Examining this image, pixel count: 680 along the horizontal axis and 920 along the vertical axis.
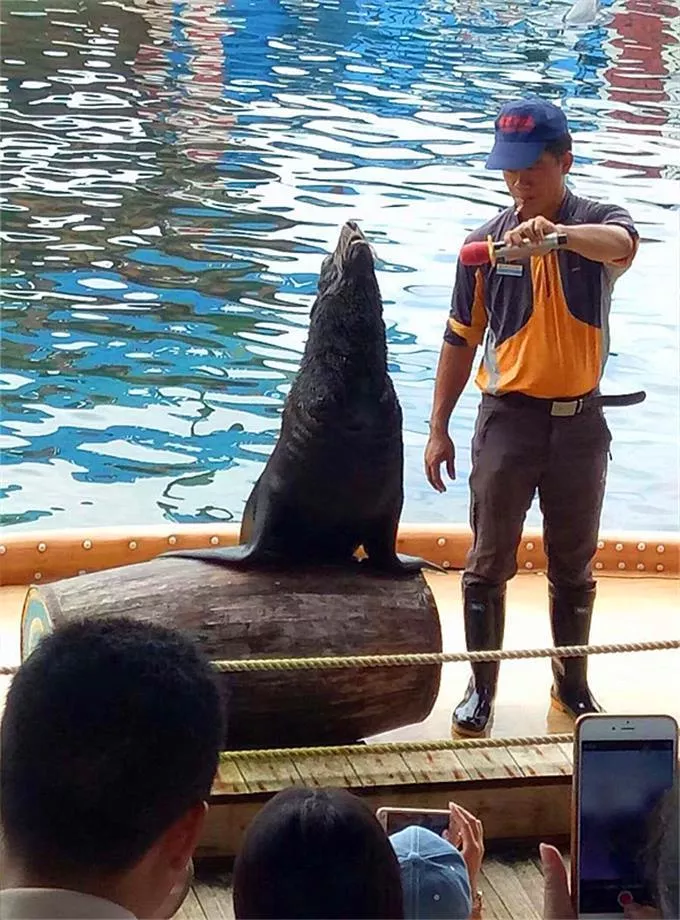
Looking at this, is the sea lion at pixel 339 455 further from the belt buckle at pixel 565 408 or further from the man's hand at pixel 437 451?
the belt buckle at pixel 565 408

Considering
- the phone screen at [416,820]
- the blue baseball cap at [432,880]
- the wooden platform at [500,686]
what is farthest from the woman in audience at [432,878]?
the wooden platform at [500,686]

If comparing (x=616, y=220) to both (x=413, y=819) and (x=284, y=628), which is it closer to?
(x=284, y=628)

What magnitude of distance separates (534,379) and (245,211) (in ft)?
27.0

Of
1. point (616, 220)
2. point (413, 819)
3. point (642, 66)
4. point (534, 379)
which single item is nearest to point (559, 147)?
point (616, 220)

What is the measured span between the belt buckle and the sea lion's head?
0.49 m

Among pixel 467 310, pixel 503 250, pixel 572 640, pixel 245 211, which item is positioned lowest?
pixel 245 211

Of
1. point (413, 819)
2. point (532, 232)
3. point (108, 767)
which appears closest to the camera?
point (108, 767)

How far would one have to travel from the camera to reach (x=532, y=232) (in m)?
2.77

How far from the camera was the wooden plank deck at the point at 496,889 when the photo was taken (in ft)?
8.09

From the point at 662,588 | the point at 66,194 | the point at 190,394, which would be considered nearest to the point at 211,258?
the point at 66,194

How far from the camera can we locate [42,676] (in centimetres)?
135

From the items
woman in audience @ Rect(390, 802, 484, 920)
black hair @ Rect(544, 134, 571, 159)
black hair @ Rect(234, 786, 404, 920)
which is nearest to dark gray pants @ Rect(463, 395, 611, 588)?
black hair @ Rect(544, 134, 571, 159)

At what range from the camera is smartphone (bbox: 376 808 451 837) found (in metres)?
2.10

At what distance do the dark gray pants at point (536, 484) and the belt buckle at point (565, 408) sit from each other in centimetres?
1
